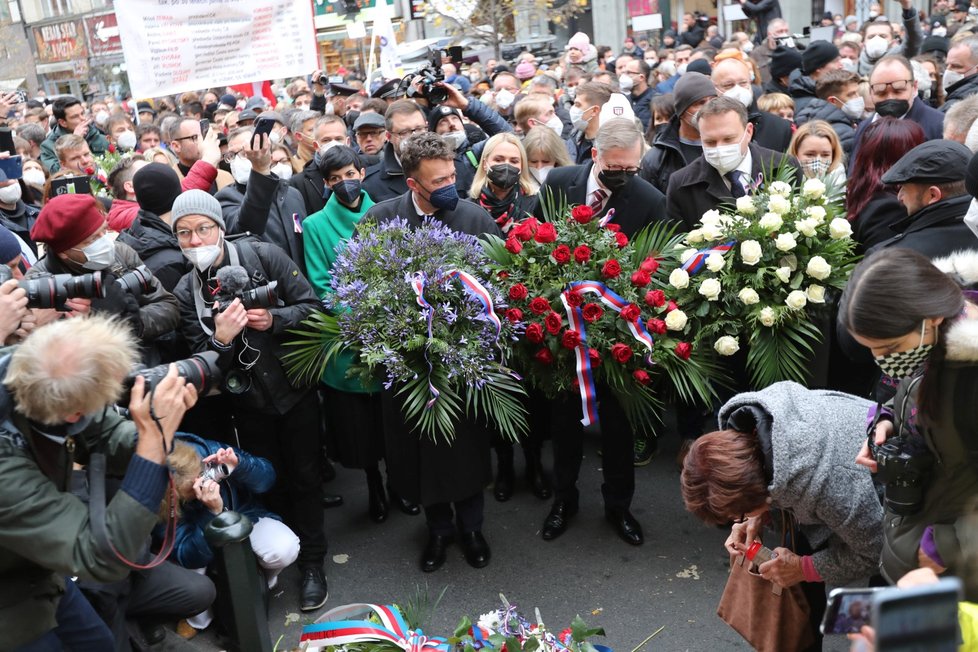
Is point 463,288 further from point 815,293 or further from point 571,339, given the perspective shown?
point 815,293

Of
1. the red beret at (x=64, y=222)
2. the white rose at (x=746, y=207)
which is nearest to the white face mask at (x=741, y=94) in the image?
the white rose at (x=746, y=207)

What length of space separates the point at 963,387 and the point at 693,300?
1.95 metres

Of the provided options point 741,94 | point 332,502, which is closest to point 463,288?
point 332,502

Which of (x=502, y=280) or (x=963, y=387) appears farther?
(x=502, y=280)

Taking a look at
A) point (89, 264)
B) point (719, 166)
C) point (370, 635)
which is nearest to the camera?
point (370, 635)

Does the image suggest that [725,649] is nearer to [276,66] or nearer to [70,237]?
[70,237]

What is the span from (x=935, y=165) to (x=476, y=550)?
2793 millimetres

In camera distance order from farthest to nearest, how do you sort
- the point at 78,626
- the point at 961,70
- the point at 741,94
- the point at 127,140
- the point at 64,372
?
the point at 127,140
the point at 961,70
the point at 741,94
the point at 78,626
the point at 64,372

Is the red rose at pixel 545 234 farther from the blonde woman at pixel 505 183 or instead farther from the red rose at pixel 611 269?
the blonde woman at pixel 505 183

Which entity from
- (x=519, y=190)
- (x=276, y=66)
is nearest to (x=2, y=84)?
(x=276, y=66)

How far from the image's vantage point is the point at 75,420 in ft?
8.14

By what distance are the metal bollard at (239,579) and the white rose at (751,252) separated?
8.05ft

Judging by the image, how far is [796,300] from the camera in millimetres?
3938

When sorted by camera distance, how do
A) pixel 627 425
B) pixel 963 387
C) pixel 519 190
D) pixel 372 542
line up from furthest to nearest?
pixel 519 190 → pixel 372 542 → pixel 627 425 → pixel 963 387
